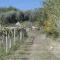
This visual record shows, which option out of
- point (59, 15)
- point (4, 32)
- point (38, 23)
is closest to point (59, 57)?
point (59, 15)

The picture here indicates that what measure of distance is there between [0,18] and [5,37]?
4508 millimetres

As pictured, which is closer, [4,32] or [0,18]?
[0,18]

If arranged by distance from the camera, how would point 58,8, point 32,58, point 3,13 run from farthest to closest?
point 32,58
point 58,8
point 3,13

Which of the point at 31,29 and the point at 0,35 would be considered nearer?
the point at 0,35

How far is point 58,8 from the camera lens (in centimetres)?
1202

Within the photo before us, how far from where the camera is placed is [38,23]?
27688 mm

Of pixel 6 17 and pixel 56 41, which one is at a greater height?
pixel 6 17

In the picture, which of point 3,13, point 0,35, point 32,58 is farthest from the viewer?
point 0,35

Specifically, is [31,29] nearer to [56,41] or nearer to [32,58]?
[56,41]

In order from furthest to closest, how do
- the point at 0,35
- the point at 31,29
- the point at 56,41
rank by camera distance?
the point at 31,29 → the point at 56,41 → the point at 0,35

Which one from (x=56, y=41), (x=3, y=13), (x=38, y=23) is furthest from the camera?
(x=38, y=23)

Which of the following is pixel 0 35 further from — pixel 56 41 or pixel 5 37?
pixel 56 41

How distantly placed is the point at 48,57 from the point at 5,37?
2338mm

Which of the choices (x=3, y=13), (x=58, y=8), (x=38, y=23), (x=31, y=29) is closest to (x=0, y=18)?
(x=3, y=13)
